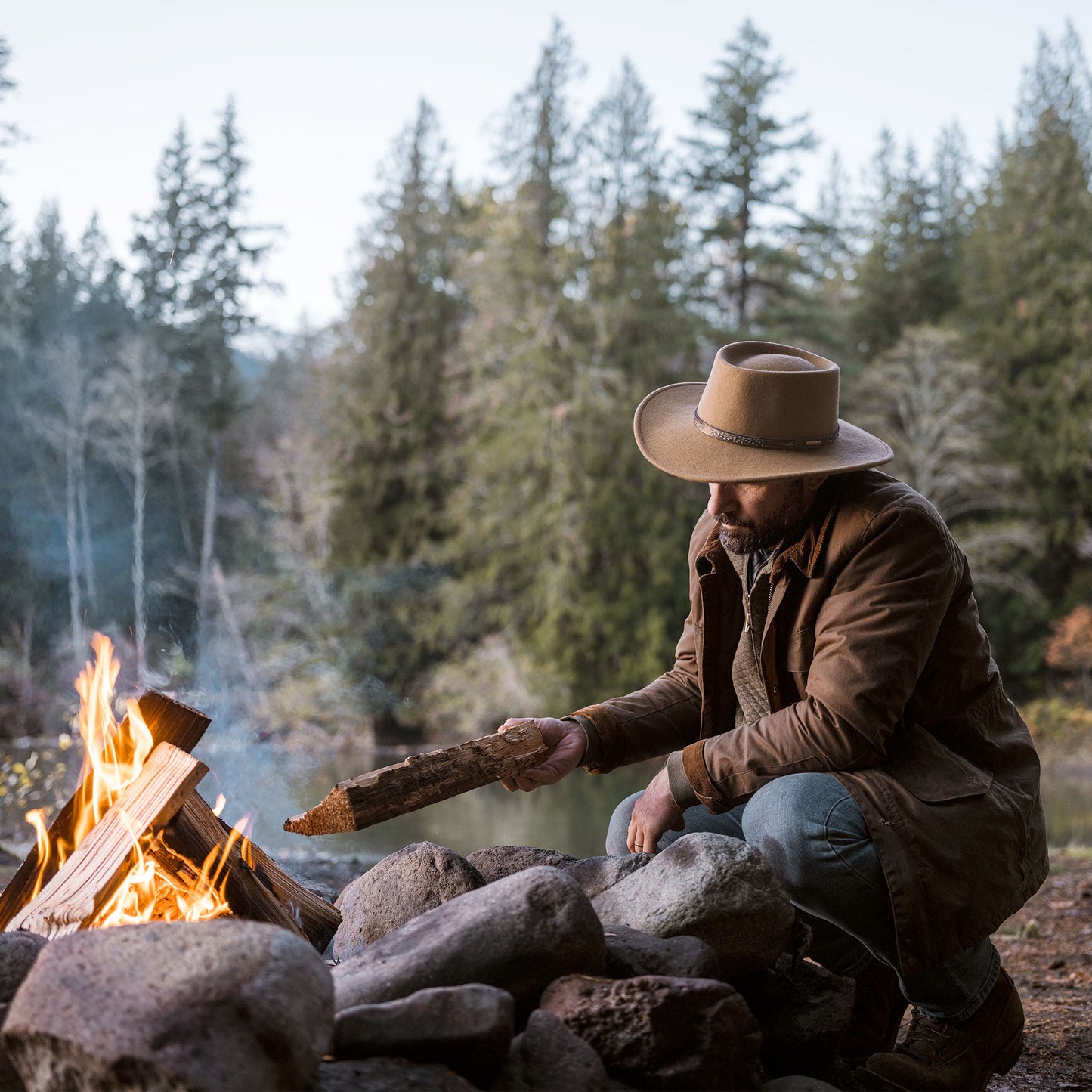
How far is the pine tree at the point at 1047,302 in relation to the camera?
18875 millimetres

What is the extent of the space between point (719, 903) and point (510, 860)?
0.60 meters

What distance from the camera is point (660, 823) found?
7.58 ft

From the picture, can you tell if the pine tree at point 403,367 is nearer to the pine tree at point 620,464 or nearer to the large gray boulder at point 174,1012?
the pine tree at point 620,464

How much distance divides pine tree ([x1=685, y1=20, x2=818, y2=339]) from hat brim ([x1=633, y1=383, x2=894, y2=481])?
638 inches

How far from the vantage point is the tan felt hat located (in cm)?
221

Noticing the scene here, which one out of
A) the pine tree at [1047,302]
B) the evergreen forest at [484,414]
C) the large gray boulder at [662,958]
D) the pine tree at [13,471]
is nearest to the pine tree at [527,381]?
the evergreen forest at [484,414]

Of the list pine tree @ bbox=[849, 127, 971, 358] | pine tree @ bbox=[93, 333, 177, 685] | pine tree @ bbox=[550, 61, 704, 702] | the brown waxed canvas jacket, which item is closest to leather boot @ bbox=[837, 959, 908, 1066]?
the brown waxed canvas jacket

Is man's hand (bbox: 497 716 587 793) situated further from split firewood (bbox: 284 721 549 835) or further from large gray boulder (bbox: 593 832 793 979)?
large gray boulder (bbox: 593 832 793 979)

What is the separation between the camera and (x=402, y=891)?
2.25 m

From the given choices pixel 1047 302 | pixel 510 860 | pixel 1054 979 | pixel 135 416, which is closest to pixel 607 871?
pixel 510 860

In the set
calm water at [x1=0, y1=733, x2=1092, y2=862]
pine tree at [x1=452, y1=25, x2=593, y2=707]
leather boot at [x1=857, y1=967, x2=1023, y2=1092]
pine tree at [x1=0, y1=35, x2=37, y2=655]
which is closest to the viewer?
leather boot at [x1=857, y1=967, x2=1023, y2=1092]

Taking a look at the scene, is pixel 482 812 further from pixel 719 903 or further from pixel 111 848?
pixel 719 903

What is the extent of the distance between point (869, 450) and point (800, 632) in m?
0.42

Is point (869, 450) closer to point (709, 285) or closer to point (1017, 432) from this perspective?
point (709, 285)
